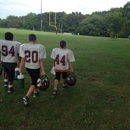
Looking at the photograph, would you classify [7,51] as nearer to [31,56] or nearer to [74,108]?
[31,56]

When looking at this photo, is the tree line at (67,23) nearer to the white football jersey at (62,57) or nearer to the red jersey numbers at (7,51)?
the white football jersey at (62,57)

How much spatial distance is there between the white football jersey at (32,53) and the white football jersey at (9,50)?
691 mm

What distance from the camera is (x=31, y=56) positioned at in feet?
14.9

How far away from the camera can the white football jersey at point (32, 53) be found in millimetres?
4516

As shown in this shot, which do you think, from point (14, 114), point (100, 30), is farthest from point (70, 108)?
point (100, 30)

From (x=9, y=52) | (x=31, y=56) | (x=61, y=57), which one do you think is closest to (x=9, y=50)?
(x=9, y=52)

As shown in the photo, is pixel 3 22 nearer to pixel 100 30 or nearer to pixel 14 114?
pixel 100 30

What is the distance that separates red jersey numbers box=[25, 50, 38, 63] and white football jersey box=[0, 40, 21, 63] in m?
0.78

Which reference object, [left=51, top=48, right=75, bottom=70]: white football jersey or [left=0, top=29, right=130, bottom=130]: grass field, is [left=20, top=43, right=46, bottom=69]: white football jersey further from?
[left=0, top=29, right=130, bottom=130]: grass field

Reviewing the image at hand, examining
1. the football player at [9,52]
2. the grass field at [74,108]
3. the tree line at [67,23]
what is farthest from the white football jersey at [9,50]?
the tree line at [67,23]

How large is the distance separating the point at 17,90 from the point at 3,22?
103637 millimetres

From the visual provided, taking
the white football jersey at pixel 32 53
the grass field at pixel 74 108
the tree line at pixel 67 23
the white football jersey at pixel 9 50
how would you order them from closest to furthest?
the grass field at pixel 74 108
the white football jersey at pixel 32 53
the white football jersey at pixel 9 50
the tree line at pixel 67 23

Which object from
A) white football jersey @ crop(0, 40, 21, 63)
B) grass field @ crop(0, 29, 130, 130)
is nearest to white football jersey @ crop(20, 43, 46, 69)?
white football jersey @ crop(0, 40, 21, 63)

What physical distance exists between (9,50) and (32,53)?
970 millimetres
